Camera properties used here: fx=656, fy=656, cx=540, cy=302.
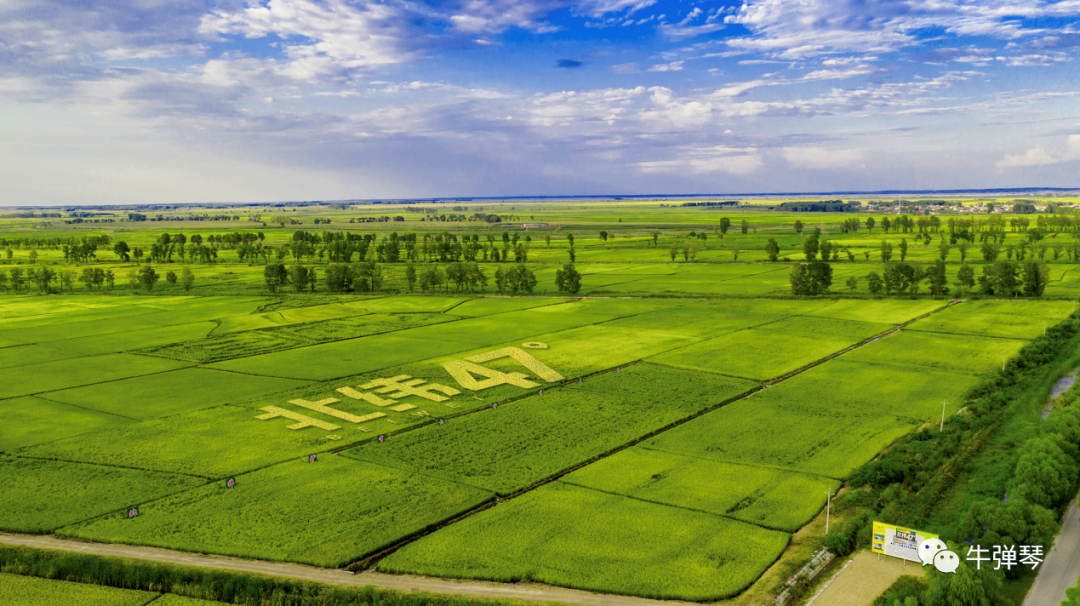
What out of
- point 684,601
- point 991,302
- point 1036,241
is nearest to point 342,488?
point 684,601

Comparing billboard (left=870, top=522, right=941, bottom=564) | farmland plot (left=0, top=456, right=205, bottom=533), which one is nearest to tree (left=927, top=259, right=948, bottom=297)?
billboard (left=870, top=522, right=941, bottom=564)

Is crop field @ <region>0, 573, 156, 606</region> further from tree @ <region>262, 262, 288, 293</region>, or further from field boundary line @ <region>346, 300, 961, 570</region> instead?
tree @ <region>262, 262, 288, 293</region>

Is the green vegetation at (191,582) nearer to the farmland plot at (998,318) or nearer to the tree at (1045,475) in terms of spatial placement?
the tree at (1045,475)

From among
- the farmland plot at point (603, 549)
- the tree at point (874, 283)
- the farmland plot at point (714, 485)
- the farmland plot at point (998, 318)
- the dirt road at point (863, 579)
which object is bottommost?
the dirt road at point (863, 579)

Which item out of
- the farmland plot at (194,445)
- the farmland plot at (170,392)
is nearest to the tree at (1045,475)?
the farmland plot at (194,445)

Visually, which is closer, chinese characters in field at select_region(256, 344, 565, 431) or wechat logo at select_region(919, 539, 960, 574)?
wechat logo at select_region(919, 539, 960, 574)

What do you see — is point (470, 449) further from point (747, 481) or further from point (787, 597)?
point (787, 597)
